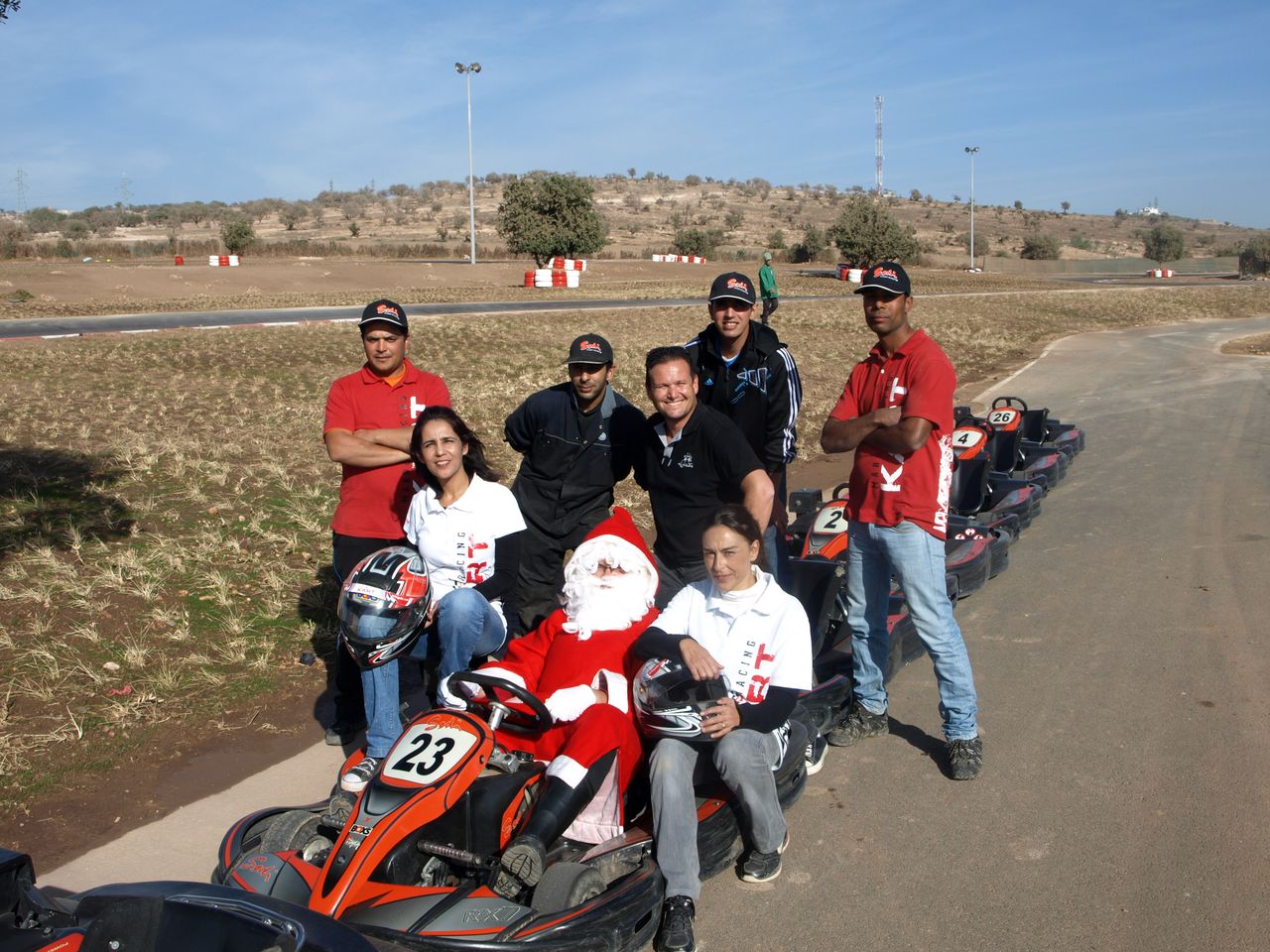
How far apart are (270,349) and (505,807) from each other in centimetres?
1635

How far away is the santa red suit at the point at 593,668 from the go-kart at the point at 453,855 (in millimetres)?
104

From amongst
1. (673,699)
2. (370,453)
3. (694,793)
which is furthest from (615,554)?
(370,453)

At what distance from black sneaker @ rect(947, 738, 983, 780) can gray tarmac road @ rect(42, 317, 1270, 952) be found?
50 mm

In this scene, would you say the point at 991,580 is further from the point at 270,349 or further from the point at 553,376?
the point at 270,349

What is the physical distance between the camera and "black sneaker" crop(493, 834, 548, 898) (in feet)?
11.9

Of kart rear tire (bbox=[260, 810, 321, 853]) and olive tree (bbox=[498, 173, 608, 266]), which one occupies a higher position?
olive tree (bbox=[498, 173, 608, 266])

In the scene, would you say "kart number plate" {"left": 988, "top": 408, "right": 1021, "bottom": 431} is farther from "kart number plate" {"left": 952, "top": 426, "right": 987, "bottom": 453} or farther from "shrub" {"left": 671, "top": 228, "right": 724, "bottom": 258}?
"shrub" {"left": 671, "top": 228, "right": 724, "bottom": 258}

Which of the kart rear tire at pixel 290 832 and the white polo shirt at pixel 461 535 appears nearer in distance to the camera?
the kart rear tire at pixel 290 832

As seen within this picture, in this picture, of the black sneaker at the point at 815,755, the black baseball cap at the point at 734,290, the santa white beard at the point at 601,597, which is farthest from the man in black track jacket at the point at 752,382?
the santa white beard at the point at 601,597

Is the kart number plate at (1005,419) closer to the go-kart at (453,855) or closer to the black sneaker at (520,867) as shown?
the go-kart at (453,855)

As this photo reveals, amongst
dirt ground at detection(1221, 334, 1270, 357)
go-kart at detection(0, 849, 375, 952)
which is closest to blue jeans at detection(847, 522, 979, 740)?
go-kart at detection(0, 849, 375, 952)

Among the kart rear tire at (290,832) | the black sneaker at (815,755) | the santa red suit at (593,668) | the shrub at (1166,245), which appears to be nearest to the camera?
the kart rear tire at (290,832)

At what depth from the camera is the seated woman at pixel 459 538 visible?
4945 mm

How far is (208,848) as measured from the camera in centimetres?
450
